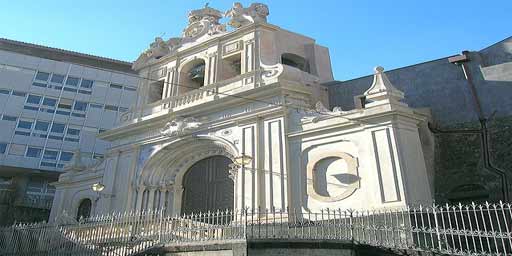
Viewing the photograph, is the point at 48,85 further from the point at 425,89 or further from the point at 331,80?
the point at 425,89

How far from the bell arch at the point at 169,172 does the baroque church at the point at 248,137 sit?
0.15 ft

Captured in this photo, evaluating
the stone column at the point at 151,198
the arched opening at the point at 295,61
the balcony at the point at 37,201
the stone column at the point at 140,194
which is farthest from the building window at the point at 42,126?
the arched opening at the point at 295,61

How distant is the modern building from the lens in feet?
90.0

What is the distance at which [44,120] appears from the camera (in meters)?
29.8

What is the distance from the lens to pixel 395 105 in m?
12.5

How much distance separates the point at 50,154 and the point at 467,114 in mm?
27003

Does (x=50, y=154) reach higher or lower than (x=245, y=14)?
lower

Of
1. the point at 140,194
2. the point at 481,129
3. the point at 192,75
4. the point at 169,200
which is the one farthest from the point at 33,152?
the point at 481,129

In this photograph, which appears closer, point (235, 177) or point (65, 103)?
point (235, 177)

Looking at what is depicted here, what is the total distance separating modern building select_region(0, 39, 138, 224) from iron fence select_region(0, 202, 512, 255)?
1632cm

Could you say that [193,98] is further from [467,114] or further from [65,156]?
[65,156]

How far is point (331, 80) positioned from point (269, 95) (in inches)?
200

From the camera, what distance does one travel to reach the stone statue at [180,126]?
1661cm

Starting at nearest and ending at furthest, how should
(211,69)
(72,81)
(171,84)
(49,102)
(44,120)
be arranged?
(211,69)
(171,84)
(44,120)
(49,102)
(72,81)
